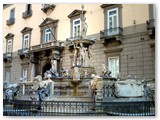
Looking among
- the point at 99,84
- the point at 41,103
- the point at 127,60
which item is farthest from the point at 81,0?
the point at 127,60

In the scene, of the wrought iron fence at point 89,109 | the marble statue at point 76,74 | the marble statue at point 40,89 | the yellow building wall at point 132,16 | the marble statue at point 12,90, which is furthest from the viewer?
the yellow building wall at point 132,16

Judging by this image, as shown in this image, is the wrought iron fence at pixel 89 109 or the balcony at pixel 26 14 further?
the balcony at pixel 26 14

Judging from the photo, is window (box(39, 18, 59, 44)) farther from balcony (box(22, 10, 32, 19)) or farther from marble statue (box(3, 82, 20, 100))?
marble statue (box(3, 82, 20, 100))

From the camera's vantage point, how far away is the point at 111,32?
8.82 metres

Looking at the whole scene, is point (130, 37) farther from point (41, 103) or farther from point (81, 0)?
point (41, 103)

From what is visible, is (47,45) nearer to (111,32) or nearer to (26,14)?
(26,14)

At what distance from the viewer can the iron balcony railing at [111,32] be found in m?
8.57

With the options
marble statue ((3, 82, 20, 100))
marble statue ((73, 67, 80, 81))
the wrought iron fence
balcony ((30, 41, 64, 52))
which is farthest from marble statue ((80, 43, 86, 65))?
balcony ((30, 41, 64, 52))

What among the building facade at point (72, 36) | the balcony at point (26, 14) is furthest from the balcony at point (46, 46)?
the balcony at point (26, 14)

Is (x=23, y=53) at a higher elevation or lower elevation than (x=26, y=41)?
lower

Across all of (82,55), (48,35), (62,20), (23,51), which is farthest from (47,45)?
(82,55)

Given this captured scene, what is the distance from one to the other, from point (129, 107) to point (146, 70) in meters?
2.84

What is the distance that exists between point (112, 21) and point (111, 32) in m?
0.38

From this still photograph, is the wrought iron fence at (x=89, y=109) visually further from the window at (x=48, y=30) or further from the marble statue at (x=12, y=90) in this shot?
the window at (x=48, y=30)
